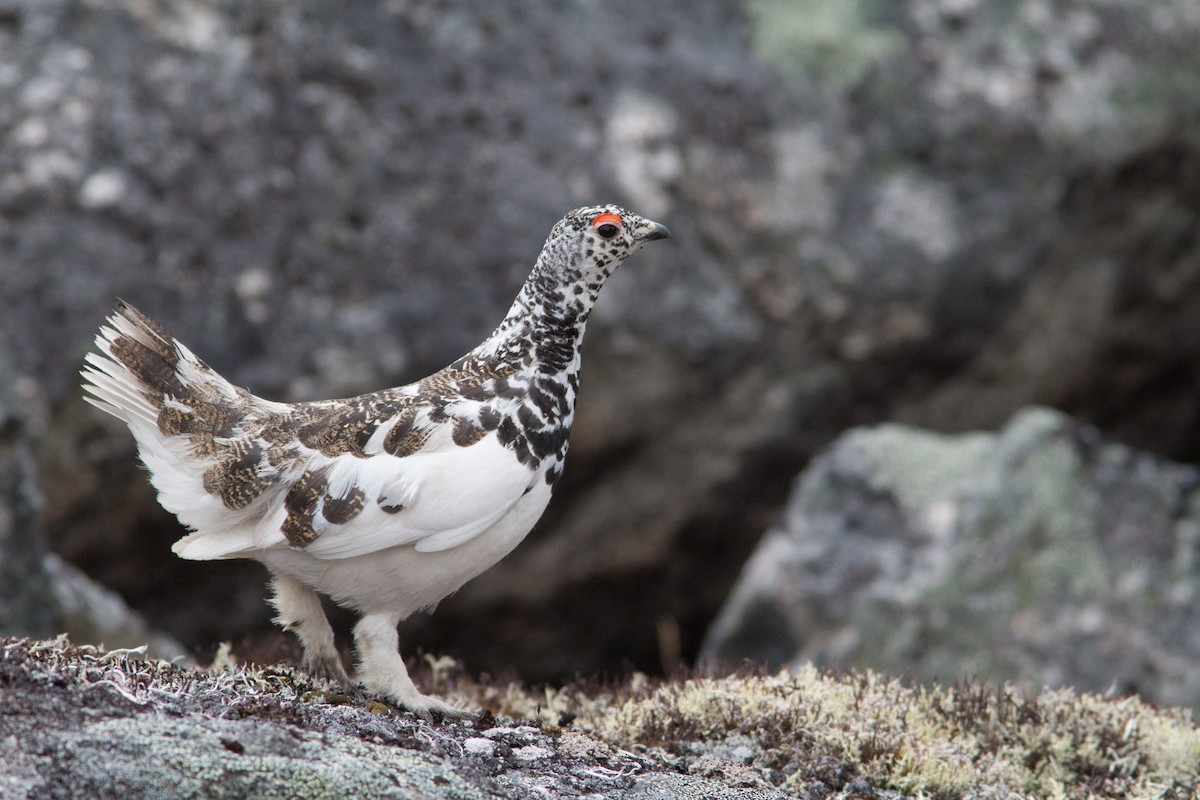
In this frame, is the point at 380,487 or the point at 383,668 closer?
the point at 380,487

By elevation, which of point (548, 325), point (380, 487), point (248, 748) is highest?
point (548, 325)

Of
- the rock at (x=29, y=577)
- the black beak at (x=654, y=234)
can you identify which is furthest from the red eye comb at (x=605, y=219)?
the rock at (x=29, y=577)

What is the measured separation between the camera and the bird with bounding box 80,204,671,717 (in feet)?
16.2

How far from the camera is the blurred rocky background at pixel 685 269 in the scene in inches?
318

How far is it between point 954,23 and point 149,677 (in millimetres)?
7354

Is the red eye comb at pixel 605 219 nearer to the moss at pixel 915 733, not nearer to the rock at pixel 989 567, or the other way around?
the moss at pixel 915 733

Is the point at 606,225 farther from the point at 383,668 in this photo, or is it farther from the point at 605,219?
the point at 383,668

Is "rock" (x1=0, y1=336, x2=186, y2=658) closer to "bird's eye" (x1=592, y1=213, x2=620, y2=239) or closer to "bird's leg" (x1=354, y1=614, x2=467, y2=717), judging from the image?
"bird's leg" (x1=354, y1=614, x2=467, y2=717)

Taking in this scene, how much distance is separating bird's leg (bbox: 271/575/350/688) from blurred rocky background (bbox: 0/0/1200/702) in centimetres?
257

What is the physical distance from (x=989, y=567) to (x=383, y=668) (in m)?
4.17

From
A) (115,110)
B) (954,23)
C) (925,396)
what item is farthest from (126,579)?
(954,23)

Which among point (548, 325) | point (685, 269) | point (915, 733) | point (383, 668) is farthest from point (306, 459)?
point (685, 269)

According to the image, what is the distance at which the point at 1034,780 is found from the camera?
18.0 ft

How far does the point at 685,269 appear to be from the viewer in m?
8.94
